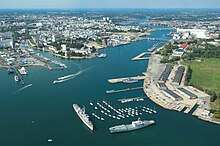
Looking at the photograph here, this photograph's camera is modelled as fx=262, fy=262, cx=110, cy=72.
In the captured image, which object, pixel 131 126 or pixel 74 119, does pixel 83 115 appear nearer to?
pixel 74 119

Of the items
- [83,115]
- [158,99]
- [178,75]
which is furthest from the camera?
[178,75]

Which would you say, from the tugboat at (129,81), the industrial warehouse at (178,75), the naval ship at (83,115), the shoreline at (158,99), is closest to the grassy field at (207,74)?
the industrial warehouse at (178,75)

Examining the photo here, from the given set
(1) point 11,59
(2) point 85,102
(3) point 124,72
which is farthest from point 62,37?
(2) point 85,102

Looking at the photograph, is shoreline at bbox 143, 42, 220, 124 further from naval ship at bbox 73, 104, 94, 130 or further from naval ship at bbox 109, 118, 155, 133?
naval ship at bbox 73, 104, 94, 130

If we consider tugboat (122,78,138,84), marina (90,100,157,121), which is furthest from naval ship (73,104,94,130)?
tugboat (122,78,138,84)

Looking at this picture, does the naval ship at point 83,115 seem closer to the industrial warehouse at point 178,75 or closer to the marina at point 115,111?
the marina at point 115,111

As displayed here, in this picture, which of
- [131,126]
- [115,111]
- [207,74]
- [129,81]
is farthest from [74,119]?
[207,74]
